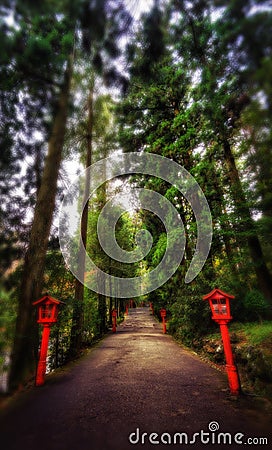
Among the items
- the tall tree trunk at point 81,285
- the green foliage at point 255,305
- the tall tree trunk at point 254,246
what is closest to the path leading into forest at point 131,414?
the tall tree trunk at point 81,285

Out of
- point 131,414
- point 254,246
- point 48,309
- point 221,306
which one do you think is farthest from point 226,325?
point 48,309

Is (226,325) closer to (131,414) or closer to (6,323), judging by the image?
(131,414)

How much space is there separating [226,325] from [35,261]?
163 inches

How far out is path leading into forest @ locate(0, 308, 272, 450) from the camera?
223 centimetres

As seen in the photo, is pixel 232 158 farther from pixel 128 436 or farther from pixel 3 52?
pixel 128 436

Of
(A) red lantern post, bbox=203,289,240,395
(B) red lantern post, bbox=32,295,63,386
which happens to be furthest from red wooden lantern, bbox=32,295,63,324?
(A) red lantern post, bbox=203,289,240,395

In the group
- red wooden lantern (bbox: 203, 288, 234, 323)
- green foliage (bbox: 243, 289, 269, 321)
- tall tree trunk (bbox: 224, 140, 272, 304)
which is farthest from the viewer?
green foliage (bbox: 243, 289, 269, 321)

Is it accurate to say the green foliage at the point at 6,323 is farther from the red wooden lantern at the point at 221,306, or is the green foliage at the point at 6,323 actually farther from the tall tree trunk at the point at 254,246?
the tall tree trunk at the point at 254,246

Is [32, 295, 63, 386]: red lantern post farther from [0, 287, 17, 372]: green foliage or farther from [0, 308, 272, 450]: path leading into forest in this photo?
[0, 287, 17, 372]: green foliage

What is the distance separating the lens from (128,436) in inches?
91.7

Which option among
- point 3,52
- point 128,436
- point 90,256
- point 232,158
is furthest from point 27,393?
point 90,256

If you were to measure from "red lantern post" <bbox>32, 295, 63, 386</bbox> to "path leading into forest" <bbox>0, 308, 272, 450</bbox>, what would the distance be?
0.31 metres

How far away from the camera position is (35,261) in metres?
4.67

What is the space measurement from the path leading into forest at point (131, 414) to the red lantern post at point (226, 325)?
0.79 feet
